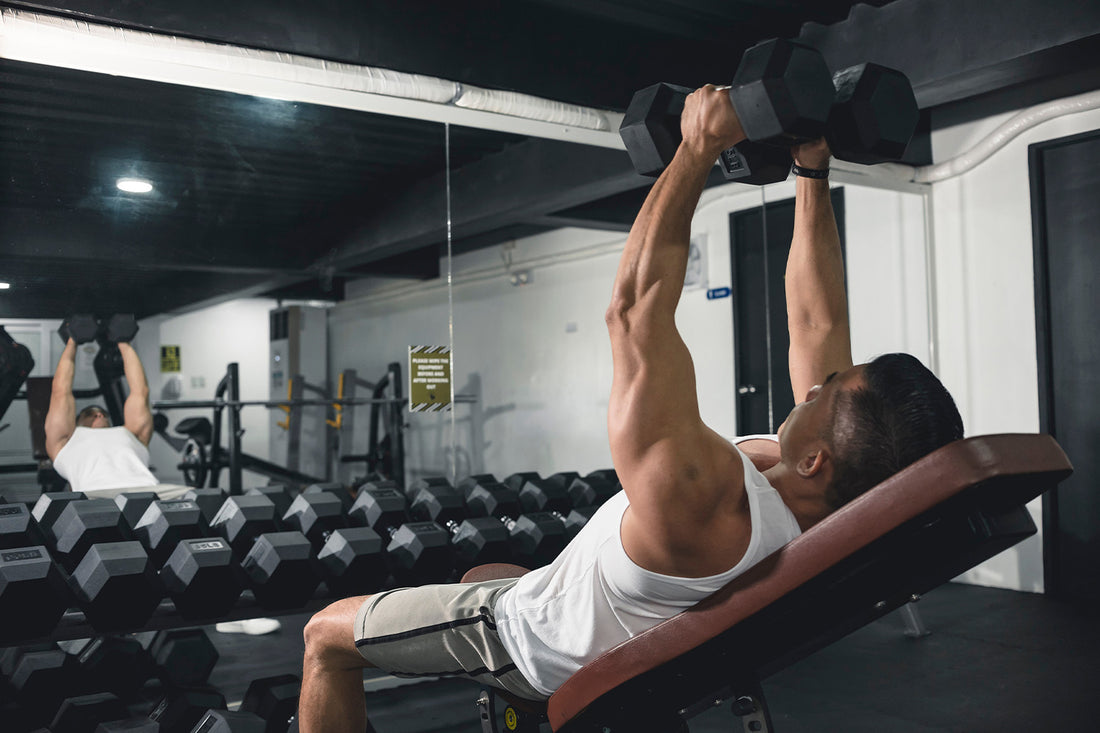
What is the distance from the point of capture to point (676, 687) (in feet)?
4.11

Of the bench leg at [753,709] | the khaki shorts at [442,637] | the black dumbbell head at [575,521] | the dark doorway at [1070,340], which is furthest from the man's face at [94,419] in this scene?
the dark doorway at [1070,340]

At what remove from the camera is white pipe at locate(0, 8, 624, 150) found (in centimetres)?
234

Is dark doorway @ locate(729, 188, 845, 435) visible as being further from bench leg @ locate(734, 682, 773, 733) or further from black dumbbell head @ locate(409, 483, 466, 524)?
bench leg @ locate(734, 682, 773, 733)

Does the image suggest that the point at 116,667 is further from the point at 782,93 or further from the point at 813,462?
the point at 782,93

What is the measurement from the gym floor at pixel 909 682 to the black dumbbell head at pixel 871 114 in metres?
1.61

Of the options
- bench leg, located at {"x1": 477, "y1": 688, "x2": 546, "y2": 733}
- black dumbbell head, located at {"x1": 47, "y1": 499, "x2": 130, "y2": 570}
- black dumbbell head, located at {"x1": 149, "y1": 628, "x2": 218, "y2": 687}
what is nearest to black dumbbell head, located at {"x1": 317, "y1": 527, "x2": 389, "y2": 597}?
black dumbbell head, located at {"x1": 47, "y1": 499, "x2": 130, "y2": 570}

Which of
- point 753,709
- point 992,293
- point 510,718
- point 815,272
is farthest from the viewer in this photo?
point 992,293

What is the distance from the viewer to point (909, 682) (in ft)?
8.65

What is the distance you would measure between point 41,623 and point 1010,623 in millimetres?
3297

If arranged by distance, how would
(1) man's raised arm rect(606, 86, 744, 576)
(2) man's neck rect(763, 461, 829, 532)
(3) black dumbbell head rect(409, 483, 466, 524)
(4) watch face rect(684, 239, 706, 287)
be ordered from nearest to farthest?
(1) man's raised arm rect(606, 86, 744, 576) → (2) man's neck rect(763, 461, 829, 532) → (3) black dumbbell head rect(409, 483, 466, 524) → (4) watch face rect(684, 239, 706, 287)

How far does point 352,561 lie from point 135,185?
1468mm

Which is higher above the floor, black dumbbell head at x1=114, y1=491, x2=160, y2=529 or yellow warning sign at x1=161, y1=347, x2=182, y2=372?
yellow warning sign at x1=161, y1=347, x2=182, y2=372

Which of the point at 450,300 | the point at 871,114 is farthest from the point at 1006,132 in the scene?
the point at 871,114

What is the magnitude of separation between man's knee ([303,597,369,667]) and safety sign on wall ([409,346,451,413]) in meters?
1.77
